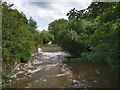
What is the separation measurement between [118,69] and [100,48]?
50.7 inches

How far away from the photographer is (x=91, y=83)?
12570 mm

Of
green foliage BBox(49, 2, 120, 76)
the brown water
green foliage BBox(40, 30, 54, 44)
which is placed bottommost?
the brown water

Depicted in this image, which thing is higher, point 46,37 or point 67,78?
point 46,37

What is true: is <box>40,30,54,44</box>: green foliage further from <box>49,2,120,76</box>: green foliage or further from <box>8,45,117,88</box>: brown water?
<box>49,2,120,76</box>: green foliage

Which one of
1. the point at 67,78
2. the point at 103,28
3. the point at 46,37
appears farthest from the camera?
the point at 46,37

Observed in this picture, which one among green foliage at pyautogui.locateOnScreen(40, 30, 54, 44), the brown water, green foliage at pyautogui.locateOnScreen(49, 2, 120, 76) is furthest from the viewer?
green foliage at pyautogui.locateOnScreen(40, 30, 54, 44)

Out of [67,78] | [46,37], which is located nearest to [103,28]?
[67,78]

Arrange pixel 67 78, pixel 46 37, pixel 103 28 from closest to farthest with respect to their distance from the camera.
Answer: pixel 103 28, pixel 67 78, pixel 46 37

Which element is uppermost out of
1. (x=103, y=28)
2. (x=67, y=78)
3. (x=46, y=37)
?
(x=103, y=28)

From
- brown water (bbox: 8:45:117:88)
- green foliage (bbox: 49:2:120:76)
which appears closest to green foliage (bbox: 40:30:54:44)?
brown water (bbox: 8:45:117:88)

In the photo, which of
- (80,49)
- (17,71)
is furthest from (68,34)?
(17,71)

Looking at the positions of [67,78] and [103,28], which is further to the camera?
[67,78]

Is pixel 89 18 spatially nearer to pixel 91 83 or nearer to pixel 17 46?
pixel 17 46

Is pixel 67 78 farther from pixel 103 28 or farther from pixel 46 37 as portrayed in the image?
pixel 46 37
